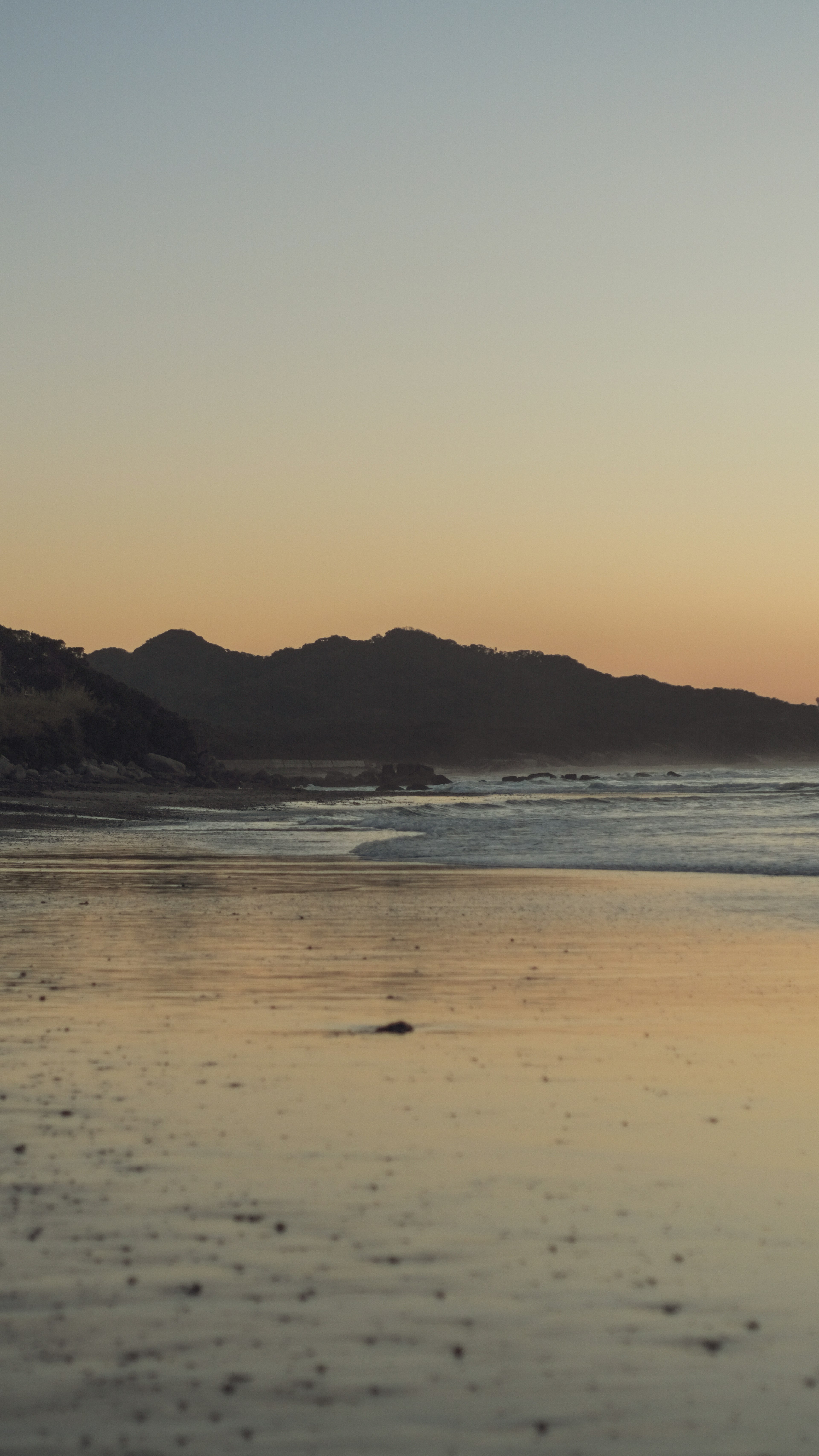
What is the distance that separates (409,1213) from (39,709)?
2804 inches

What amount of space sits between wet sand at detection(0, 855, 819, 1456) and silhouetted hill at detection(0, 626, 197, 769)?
183ft

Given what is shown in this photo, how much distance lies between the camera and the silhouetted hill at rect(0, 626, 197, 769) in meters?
67.2

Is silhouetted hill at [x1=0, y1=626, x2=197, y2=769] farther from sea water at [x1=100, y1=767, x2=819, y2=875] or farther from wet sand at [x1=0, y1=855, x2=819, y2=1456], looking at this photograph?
wet sand at [x1=0, y1=855, x2=819, y2=1456]

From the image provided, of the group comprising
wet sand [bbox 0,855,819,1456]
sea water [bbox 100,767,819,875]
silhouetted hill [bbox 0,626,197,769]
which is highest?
silhouetted hill [bbox 0,626,197,769]

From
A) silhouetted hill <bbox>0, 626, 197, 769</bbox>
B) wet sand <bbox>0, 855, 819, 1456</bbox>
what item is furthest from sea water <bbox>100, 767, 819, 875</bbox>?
wet sand <bbox>0, 855, 819, 1456</bbox>

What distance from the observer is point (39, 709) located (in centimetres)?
7312

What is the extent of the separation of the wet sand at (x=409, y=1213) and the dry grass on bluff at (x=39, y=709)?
58.0 metres

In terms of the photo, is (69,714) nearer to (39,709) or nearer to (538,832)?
(39,709)

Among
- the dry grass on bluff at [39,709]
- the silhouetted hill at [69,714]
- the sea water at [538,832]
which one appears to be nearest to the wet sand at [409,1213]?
the sea water at [538,832]

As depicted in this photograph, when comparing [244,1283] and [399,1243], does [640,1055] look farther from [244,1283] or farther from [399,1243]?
[244,1283]

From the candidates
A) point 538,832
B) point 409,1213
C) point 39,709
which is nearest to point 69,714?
point 39,709

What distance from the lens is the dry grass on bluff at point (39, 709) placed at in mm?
66250

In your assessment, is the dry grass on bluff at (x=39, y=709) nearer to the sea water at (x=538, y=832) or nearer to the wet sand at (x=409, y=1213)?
the sea water at (x=538, y=832)

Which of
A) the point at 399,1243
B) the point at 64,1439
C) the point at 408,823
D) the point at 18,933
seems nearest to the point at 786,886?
the point at 18,933
